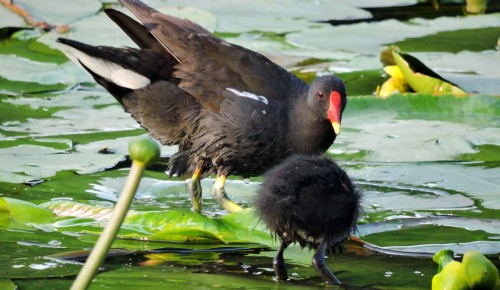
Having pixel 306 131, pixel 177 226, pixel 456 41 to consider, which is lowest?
pixel 177 226

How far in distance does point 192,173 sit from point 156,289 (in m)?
1.92

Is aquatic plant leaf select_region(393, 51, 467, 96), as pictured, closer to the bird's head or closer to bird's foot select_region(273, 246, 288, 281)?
the bird's head

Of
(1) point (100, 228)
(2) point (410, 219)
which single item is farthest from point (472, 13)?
(1) point (100, 228)

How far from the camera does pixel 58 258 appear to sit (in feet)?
9.75

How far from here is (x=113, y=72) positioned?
4434 mm

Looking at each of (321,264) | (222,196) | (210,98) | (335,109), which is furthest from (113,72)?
(321,264)

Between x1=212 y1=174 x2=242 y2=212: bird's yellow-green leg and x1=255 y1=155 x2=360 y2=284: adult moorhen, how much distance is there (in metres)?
0.93

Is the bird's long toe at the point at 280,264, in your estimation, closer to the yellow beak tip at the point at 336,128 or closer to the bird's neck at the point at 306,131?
the yellow beak tip at the point at 336,128

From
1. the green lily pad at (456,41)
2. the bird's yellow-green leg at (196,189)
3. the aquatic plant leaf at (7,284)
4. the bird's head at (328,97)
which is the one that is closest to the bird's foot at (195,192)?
the bird's yellow-green leg at (196,189)

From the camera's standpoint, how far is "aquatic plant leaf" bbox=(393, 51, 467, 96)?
5301 millimetres

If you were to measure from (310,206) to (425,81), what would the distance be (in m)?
2.72

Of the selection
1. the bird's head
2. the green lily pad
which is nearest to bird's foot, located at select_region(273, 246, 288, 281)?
the bird's head

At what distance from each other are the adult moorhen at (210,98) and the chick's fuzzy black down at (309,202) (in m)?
1.11

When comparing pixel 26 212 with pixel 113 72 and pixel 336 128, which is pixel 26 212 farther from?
pixel 336 128
